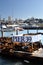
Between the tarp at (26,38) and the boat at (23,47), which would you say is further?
the tarp at (26,38)

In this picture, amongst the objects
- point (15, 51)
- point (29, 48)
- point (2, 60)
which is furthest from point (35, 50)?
point (2, 60)

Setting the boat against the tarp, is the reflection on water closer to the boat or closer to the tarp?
the boat

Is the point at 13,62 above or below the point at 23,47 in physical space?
below

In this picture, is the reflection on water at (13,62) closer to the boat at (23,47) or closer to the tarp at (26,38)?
the boat at (23,47)

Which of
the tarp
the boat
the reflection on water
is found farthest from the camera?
the tarp

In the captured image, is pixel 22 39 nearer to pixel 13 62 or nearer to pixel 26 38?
pixel 26 38

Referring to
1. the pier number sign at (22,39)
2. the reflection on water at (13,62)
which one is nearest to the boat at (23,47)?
the pier number sign at (22,39)

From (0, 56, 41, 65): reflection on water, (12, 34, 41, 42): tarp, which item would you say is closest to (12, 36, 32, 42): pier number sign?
(12, 34, 41, 42): tarp

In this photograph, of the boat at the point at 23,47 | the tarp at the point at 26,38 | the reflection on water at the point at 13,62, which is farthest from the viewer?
the tarp at the point at 26,38

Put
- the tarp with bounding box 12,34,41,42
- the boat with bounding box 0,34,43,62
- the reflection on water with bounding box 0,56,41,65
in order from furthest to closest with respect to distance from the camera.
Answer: the tarp with bounding box 12,34,41,42, the boat with bounding box 0,34,43,62, the reflection on water with bounding box 0,56,41,65

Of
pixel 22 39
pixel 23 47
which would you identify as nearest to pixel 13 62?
pixel 23 47

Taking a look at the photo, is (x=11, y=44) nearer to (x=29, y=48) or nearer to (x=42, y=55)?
(x=29, y=48)

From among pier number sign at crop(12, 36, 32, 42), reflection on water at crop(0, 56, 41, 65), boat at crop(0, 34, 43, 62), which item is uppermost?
pier number sign at crop(12, 36, 32, 42)

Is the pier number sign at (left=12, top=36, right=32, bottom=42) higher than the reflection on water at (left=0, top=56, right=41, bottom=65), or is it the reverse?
the pier number sign at (left=12, top=36, right=32, bottom=42)
